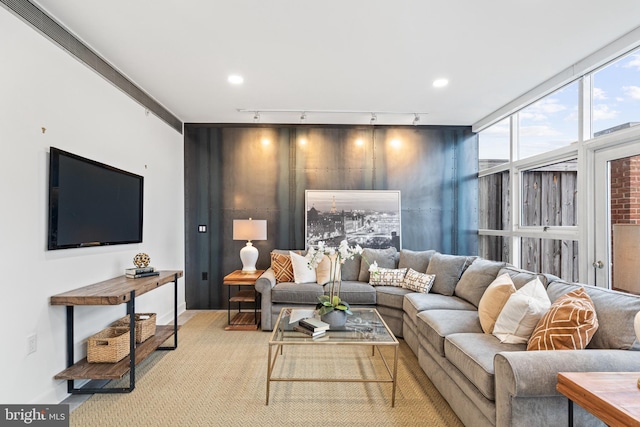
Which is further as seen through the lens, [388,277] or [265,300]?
[388,277]

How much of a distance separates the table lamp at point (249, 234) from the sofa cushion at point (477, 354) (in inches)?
110

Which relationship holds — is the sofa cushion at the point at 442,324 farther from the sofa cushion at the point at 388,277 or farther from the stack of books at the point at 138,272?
the stack of books at the point at 138,272

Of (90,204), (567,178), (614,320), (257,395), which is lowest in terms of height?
(257,395)

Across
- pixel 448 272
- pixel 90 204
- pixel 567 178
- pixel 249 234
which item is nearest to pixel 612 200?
pixel 567 178

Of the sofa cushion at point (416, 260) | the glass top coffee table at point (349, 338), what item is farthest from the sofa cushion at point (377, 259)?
the glass top coffee table at point (349, 338)

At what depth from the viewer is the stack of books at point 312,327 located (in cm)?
255

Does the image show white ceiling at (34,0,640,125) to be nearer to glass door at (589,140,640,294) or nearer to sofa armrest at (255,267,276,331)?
glass door at (589,140,640,294)

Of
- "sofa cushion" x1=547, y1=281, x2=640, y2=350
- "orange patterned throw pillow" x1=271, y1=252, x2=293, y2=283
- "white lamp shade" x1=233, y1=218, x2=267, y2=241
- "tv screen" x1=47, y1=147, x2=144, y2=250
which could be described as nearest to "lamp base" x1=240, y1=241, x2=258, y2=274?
"white lamp shade" x1=233, y1=218, x2=267, y2=241

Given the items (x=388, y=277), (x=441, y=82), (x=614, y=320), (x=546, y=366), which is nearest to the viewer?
(x=546, y=366)

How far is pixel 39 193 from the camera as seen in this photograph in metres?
2.20

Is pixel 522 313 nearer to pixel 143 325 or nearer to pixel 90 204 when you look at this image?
pixel 143 325

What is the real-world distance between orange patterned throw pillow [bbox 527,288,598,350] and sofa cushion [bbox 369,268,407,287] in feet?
6.89

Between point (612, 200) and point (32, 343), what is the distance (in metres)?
4.51

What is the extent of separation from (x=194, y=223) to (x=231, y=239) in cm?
60
